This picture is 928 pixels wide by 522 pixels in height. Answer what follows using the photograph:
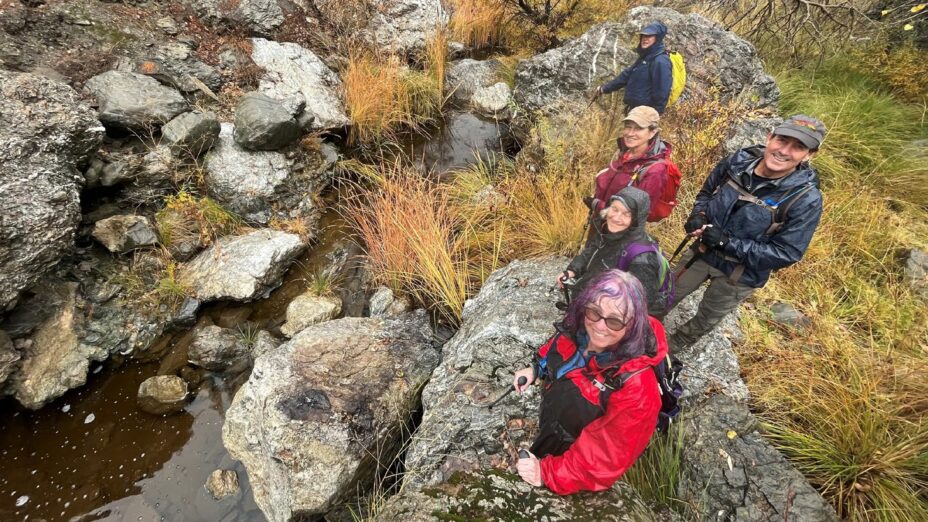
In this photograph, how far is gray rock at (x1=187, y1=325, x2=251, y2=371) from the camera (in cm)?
380

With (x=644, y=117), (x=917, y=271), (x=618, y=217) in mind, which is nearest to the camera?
(x=618, y=217)

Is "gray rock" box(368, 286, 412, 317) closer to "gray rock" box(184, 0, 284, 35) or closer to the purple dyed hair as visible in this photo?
the purple dyed hair

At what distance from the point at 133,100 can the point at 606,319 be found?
5.66 meters

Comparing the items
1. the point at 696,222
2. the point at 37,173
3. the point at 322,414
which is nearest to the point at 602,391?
the point at 696,222

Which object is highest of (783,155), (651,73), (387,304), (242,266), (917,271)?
(783,155)

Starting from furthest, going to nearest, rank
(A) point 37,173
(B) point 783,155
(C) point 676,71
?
1. (C) point 676,71
2. (A) point 37,173
3. (B) point 783,155

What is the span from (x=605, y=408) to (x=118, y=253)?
491 cm

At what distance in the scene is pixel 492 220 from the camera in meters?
4.37

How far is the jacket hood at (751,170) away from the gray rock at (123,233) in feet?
16.9

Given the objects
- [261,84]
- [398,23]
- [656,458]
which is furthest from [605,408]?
[398,23]

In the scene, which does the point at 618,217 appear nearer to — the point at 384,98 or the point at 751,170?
the point at 751,170

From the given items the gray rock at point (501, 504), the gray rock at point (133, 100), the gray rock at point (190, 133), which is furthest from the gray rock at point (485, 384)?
the gray rock at point (133, 100)

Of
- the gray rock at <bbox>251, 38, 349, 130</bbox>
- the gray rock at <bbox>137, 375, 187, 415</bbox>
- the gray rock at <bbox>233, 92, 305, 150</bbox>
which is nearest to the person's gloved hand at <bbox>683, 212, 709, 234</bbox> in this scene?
the gray rock at <bbox>137, 375, 187, 415</bbox>

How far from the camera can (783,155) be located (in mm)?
1971
